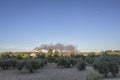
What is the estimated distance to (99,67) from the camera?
112 ft

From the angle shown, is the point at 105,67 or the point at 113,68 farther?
the point at 113,68

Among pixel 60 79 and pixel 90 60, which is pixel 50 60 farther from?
pixel 60 79

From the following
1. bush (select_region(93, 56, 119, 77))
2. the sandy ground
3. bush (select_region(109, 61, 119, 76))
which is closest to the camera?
bush (select_region(93, 56, 119, 77))

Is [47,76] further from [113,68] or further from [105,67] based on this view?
[113,68]

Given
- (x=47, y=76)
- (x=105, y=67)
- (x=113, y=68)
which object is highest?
(x=105, y=67)

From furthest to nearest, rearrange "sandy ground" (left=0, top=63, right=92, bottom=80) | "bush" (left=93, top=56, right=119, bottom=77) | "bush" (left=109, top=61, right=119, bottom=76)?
"sandy ground" (left=0, top=63, right=92, bottom=80), "bush" (left=109, top=61, right=119, bottom=76), "bush" (left=93, top=56, right=119, bottom=77)

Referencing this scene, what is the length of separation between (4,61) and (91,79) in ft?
142

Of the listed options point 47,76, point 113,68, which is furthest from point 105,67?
point 47,76

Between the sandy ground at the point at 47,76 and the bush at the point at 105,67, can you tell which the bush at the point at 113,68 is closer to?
the bush at the point at 105,67

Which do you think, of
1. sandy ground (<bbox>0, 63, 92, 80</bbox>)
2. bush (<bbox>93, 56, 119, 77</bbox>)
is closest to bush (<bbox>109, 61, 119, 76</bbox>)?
bush (<bbox>93, 56, 119, 77</bbox>)

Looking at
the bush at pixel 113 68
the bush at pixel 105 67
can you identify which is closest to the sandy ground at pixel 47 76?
the bush at pixel 105 67

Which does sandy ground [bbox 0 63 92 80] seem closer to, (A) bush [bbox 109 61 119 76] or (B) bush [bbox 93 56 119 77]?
(B) bush [bbox 93 56 119 77]

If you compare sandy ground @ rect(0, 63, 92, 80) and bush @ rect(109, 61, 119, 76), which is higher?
bush @ rect(109, 61, 119, 76)

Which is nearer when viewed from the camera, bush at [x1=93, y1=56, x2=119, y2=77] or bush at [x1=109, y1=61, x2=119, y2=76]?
bush at [x1=93, y1=56, x2=119, y2=77]
